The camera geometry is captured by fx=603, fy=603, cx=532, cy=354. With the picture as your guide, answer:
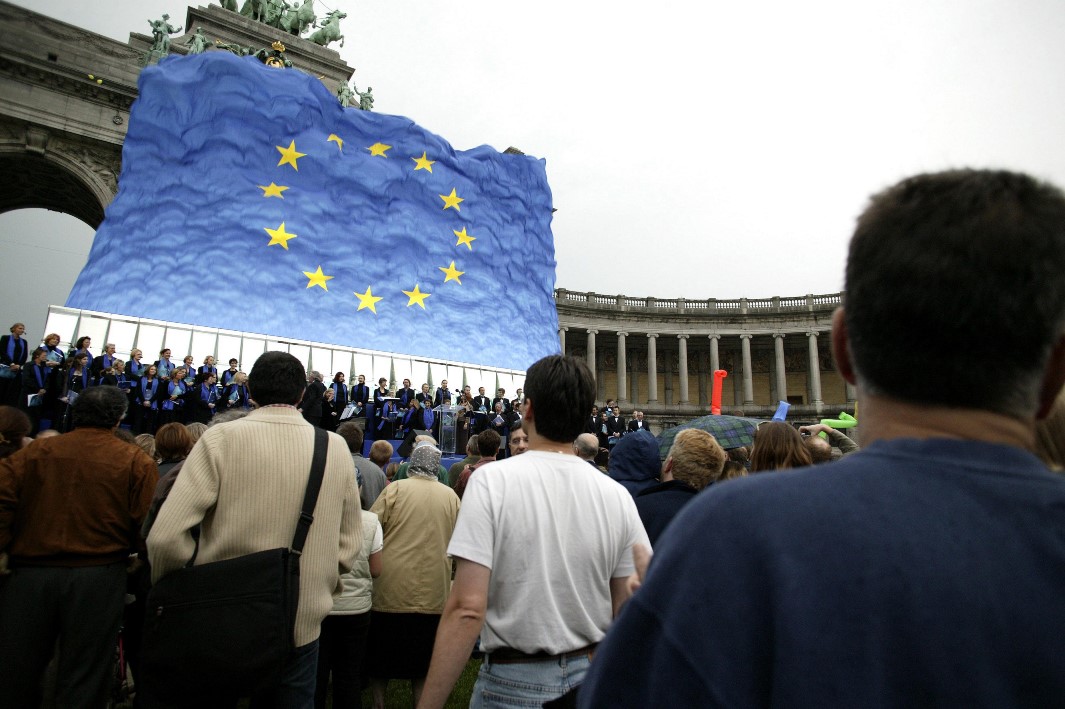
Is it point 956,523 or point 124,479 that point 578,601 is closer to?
point 956,523

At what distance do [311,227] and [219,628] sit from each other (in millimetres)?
17755

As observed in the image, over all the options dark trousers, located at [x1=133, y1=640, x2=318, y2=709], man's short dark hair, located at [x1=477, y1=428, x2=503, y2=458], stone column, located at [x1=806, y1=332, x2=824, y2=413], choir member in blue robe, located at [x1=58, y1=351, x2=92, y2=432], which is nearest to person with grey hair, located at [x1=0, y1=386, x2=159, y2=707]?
dark trousers, located at [x1=133, y1=640, x2=318, y2=709]

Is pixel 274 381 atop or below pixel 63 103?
below

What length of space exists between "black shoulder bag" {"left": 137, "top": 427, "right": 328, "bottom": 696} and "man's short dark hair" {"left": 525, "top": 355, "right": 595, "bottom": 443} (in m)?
1.31

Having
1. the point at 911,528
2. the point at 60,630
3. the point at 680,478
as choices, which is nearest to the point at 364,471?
the point at 60,630

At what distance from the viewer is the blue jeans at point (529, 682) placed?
2205mm

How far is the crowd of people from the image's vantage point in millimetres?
802

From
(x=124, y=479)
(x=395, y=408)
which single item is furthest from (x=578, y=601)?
(x=395, y=408)

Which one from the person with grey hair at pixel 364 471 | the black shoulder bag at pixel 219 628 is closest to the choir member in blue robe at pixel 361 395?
the person with grey hair at pixel 364 471

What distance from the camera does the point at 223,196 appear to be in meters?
17.1

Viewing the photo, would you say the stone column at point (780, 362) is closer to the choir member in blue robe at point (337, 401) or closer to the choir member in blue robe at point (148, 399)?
the choir member in blue robe at point (337, 401)

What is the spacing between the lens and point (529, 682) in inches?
87.5

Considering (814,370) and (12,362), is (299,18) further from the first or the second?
(814,370)

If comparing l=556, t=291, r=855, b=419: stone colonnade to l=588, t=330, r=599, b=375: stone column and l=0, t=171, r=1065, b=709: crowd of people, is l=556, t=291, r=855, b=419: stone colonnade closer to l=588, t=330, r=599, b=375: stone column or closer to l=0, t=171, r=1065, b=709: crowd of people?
l=588, t=330, r=599, b=375: stone column
